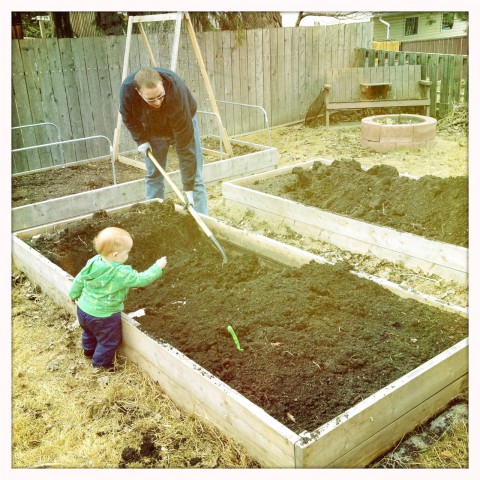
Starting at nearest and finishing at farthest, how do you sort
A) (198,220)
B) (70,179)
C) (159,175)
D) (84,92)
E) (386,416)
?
(386,416)
(198,220)
(159,175)
(70,179)
(84,92)

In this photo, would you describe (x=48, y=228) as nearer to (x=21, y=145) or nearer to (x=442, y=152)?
(x=21, y=145)

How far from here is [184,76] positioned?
9.45 m

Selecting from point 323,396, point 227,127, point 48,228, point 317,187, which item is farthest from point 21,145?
point 323,396

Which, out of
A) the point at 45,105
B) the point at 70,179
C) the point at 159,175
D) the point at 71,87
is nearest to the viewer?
the point at 159,175

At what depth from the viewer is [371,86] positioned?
11.0 meters

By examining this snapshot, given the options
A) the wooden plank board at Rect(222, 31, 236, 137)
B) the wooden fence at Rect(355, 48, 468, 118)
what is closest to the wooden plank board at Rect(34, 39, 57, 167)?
the wooden plank board at Rect(222, 31, 236, 137)

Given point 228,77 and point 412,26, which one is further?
point 228,77

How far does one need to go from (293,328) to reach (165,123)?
282 centimetres

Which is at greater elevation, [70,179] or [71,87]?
[71,87]

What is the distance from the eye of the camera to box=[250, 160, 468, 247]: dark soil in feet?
15.8

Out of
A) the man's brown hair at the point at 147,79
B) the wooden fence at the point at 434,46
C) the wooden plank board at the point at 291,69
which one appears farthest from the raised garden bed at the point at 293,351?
the wooden fence at the point at 434,46

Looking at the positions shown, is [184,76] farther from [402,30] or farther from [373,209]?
[373,209]

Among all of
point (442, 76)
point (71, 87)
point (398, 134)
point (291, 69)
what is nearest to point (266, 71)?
point (291, 69)

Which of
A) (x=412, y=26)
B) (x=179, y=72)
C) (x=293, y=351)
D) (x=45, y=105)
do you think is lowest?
(x=293, y=351)
